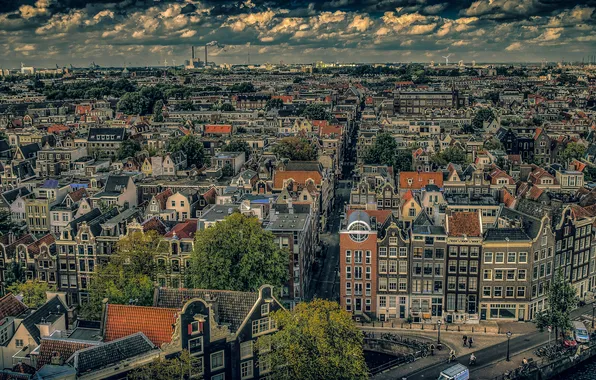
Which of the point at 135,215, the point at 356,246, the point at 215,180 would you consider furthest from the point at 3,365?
the point at 215,180

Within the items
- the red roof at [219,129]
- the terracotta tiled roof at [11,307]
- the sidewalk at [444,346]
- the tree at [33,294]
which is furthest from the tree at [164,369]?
the red roof at [219,129]

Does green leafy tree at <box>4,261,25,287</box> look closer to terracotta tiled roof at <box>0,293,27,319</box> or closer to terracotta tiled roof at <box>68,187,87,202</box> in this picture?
terracotta tiled roof at <box>0,293,27,319</box>

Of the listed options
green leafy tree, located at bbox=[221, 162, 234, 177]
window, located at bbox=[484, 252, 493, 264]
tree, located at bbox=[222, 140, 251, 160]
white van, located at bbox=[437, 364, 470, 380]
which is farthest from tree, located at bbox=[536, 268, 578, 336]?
tree, located at bbox=[222, 140, 251, 160]

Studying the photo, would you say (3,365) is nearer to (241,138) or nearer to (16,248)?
(16,248)

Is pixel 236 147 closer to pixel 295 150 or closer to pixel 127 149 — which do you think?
pixel 295 150

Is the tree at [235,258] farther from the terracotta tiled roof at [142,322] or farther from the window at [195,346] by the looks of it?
the window at [195,346]

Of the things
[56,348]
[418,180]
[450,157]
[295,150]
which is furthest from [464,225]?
[295,150]
